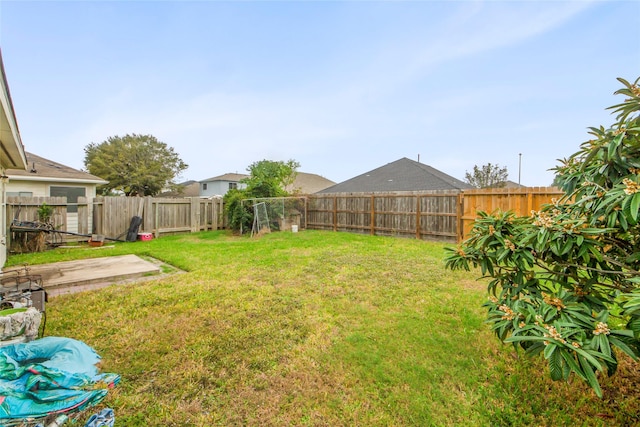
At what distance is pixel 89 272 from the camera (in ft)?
17.7

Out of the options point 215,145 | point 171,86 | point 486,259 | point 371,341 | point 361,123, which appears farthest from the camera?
point 215,145

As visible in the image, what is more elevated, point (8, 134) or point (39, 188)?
point (8, 134)

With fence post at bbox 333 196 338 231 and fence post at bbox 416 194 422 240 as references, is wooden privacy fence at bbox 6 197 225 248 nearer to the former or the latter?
fence post at bbox 333 196 338 231

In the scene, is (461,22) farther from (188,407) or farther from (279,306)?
(188,407)

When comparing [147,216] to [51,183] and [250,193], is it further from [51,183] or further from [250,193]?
[51,183]

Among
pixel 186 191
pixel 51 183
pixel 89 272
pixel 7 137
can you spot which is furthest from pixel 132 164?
pixel 7 137

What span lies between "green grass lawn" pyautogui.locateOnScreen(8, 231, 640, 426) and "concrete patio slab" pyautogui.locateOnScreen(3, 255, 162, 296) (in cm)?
64

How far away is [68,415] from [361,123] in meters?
15.0

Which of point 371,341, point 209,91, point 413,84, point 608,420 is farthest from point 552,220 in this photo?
point 209,91

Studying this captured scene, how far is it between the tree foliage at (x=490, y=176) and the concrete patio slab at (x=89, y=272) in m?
22.6

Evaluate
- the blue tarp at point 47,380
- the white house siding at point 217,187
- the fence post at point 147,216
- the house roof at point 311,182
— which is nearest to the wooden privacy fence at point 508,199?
the blue tarp at point 47,380

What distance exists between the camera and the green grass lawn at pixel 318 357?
1.92 m

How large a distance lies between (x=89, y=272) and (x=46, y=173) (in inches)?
356

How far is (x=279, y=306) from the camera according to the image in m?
3.77
